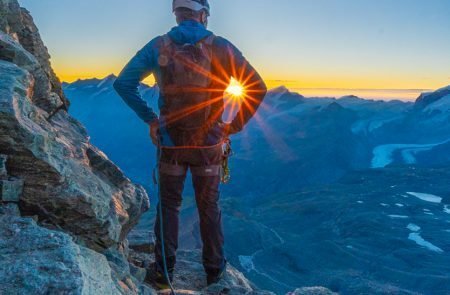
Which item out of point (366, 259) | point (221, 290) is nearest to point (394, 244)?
point (366, 259)

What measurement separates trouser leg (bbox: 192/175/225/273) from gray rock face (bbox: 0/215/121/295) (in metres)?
2.61

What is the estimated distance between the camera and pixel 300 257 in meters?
132

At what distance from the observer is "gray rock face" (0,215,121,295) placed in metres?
3.80

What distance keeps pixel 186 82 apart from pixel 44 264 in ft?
12.0

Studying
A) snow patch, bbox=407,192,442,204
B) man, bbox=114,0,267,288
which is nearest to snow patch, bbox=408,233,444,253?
snow patch, bbox=407,192,442,204

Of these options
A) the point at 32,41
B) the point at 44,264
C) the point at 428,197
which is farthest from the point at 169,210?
the point at 428,197

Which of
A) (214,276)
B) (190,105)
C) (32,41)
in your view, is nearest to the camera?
(190,105)

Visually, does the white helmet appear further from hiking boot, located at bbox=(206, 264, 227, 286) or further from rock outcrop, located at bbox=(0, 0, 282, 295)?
hiking boot, located at bbox=(206, 264, 227, 286)

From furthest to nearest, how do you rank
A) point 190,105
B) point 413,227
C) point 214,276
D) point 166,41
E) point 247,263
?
point 413,227
point 247,263
point 214,276
point 190,105
point 166,41

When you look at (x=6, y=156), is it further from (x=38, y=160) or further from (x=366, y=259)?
(x=366, y=259)

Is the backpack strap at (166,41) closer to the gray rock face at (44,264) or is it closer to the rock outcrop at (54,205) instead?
the rock outcrop at (54,205)

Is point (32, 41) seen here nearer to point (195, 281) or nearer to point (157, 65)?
point (157, 65)

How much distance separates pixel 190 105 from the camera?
23.2 feet

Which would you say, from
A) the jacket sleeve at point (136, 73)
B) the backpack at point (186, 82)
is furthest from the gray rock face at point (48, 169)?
the backpack at point (186, 82)
